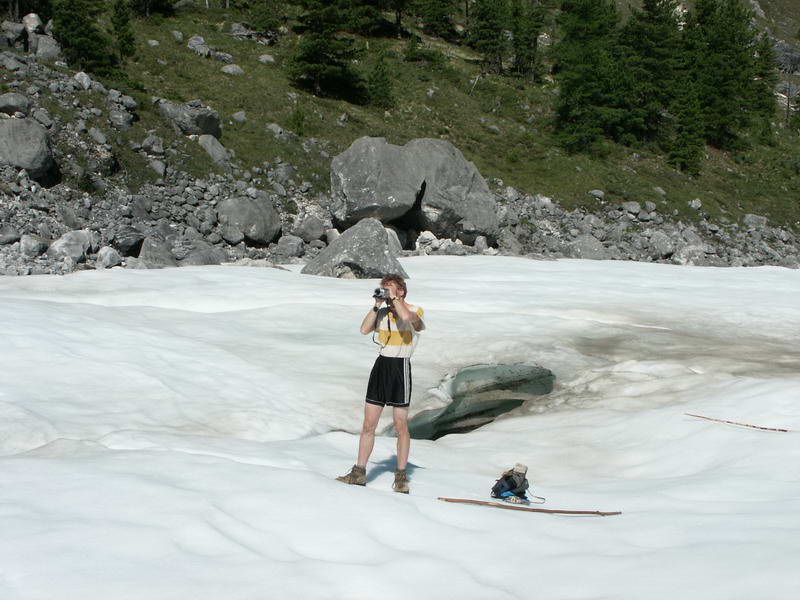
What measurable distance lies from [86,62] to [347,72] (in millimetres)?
19630

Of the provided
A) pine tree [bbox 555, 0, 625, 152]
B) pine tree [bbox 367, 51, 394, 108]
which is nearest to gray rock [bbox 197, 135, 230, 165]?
pine tree [bbox 367, 51, 394, 108]

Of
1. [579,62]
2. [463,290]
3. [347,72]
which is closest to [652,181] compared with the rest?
[579,62]

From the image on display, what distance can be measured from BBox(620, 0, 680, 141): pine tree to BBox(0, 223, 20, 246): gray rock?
156 ft

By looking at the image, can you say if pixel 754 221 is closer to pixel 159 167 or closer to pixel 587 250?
pixel 587 250

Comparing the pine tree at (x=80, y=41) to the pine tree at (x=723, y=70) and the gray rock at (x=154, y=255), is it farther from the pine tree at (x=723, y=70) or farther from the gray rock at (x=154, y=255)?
the pine tree at (x=723, y=70)

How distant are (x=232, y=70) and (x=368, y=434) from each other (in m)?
45.8

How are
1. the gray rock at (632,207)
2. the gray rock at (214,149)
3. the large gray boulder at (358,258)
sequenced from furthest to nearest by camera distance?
the gray rock at (632,207)
the gray rock at (214,149)
the large gray boulder at (358,258)

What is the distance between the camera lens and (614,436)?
945 cm

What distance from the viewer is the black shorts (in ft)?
22.7

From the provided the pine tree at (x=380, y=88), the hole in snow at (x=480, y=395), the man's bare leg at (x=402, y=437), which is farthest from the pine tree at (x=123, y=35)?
the man's bare leg at (x=402, y=437)

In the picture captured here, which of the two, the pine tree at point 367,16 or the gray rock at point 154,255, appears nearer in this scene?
the gray rock at point 154,255

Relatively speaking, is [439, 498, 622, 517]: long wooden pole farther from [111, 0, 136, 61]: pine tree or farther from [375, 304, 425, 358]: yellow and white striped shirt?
[111, 0, 136, 61]: pine tree

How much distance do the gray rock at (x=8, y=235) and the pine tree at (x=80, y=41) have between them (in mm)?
16368

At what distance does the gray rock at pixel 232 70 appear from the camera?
47.4 meters
